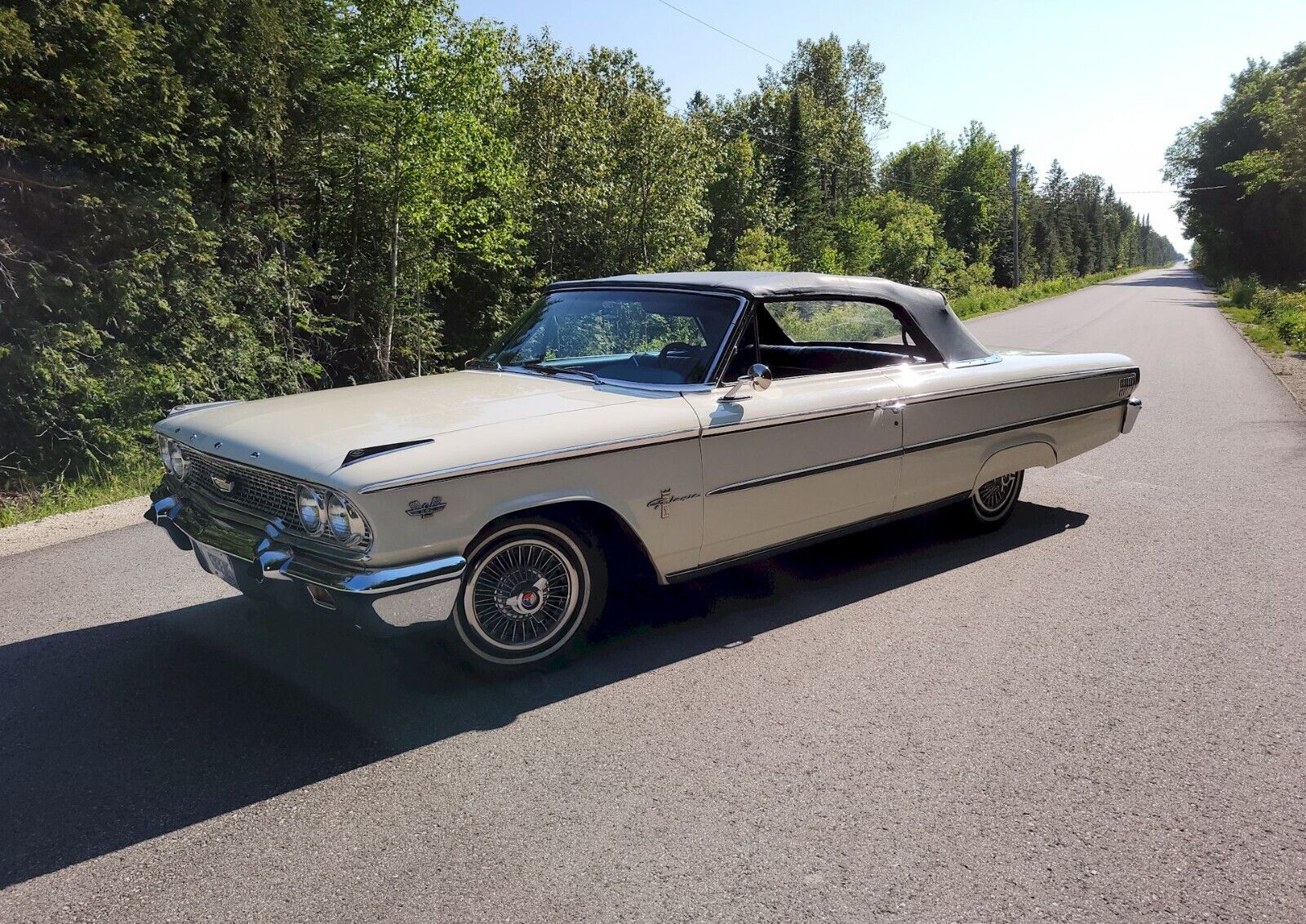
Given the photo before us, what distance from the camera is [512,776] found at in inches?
119

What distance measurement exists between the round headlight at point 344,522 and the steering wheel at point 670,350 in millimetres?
1763

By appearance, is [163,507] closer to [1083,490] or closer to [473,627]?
[473,627]

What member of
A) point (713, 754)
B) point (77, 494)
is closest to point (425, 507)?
point (713, 754)

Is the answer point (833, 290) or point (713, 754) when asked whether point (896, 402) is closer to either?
point (833, 290)

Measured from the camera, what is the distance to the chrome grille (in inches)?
135

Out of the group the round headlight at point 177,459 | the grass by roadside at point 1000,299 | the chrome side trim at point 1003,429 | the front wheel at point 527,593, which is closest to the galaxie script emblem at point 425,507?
the front wheel at point 527,593

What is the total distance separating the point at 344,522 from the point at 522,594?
0.78 meters

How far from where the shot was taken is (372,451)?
3.29 metres

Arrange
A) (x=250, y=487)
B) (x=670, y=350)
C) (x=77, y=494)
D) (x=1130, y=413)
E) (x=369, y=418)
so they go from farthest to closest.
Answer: (x=77, y=494) → (x=1130, y=413) → (x=670, y=350) → (x=369, y=418) → (x=250, y=487)

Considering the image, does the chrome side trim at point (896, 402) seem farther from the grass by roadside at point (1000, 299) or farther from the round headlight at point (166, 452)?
the grass by roadside at point (1000, 299)

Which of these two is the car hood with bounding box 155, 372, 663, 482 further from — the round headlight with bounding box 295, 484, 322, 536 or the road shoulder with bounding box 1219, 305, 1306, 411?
the road shoulder with bounding box 1219, 305, 1306, 411

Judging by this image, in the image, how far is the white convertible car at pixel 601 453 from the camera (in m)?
3.30

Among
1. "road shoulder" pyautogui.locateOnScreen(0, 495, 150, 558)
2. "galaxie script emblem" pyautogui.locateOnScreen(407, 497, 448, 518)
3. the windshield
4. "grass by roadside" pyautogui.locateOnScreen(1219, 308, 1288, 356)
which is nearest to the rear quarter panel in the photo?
the windshield

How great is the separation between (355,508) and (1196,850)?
2.74 meters
